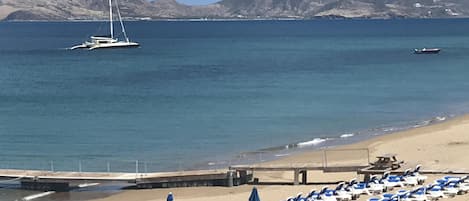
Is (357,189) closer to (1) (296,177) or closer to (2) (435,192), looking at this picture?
(2) (435,192)

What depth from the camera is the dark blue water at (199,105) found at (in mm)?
40219

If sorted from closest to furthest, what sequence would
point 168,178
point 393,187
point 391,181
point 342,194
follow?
point 342,194
point 393,187
point 391,181
point 168,178

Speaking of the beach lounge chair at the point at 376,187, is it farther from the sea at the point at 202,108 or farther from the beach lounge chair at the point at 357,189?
the sea at the point at 202,108

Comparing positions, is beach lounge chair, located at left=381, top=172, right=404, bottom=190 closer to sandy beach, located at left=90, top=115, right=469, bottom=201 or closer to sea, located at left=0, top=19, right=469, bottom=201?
sandy beach, located at left=90, top=115, right=469, bottom=201

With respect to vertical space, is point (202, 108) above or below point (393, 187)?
below

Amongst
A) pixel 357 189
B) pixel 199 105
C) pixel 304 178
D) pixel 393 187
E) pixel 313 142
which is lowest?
pixel 313 142

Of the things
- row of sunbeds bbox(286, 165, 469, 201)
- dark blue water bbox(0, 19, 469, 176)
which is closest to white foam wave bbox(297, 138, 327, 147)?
dark blue water bbox(0, 19, 469, 176)

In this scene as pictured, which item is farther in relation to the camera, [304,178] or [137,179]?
[137,179]

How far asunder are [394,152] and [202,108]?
2105cm

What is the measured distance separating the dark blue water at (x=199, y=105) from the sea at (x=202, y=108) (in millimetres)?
84

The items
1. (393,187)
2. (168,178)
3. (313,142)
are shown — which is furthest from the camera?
(313,142)

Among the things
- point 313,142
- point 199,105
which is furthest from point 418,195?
point 199,105

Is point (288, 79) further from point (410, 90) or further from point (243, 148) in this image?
point (243, 148)

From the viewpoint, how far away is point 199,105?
57.1 m
